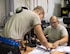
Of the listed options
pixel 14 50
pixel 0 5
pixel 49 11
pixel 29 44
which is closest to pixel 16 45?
pixel 14 50

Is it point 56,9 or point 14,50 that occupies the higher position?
point 56,9

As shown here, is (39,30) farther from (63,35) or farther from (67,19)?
(67,19)

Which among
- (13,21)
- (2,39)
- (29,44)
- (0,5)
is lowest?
(29,44)

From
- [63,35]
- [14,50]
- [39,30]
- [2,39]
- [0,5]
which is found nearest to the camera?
[14,50]

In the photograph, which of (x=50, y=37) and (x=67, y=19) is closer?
(x=50, y=37)

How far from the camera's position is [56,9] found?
5.35m

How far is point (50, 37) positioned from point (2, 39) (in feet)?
5.13

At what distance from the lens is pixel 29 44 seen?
3.02m

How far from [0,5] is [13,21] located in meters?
2.59

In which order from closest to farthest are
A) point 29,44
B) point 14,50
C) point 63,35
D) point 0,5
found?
point 14,50
point 29,44
point 63,35
point 0,5

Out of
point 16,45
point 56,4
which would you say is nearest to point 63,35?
point 16,45

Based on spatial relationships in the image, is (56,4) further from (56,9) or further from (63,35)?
(63,35)

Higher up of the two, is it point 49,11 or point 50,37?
point 49,11

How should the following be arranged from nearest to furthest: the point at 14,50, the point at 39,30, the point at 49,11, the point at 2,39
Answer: the point at 14,50 → the point at 2,39 → the point at 39,30 → the point at 49,11
